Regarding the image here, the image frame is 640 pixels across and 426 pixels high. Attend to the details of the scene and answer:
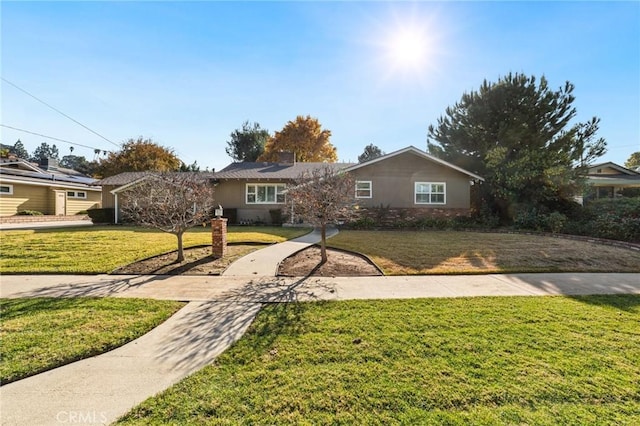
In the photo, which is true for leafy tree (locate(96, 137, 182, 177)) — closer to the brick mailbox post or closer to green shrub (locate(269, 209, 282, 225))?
green shrub (locate(269, 209, 282, 225))

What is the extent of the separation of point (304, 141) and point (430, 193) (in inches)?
833

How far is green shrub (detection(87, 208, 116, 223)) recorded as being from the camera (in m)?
17.6

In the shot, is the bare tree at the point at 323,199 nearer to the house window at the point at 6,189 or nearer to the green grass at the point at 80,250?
the green grass at the point at 80,250

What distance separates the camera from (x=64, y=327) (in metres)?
3.82

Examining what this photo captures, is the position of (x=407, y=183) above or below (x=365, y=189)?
above

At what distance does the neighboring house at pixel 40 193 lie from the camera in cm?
1941

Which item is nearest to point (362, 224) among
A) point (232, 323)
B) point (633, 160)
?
point (232, 323)

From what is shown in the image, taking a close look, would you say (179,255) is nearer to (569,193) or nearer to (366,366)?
(366,366)

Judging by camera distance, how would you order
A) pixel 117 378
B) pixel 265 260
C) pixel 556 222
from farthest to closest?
pixel 556 222
pixel 265 260
pixel 117 378

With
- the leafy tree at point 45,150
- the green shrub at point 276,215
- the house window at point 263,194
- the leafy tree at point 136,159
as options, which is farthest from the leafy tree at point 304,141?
the leafy tree at point 45,150

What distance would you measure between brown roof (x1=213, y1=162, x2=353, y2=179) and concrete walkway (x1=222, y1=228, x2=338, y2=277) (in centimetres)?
742

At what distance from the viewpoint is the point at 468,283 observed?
242 inches

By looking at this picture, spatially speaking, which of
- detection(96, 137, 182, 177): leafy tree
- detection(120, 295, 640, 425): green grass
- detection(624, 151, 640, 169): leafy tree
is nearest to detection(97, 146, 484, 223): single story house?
detection(96, 137, 182, 177): leafy tree

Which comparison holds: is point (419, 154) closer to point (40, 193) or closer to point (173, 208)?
point (173, 208)
